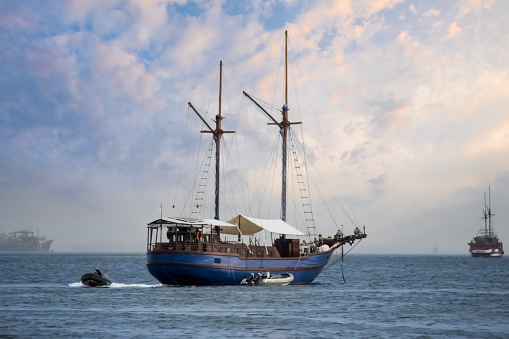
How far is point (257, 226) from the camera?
73562 mm

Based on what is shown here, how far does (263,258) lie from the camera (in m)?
65.9

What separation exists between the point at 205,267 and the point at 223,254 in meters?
2.27

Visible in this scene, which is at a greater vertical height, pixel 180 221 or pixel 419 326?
pixel 180 221

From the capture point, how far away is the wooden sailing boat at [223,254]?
61.7m

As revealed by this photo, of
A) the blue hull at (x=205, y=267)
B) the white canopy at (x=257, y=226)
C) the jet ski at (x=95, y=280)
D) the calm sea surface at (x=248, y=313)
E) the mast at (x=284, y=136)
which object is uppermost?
the mast at (x=284, y=136)

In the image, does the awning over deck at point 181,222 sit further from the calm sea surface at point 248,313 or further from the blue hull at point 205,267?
the calm sea surface at point 248,313

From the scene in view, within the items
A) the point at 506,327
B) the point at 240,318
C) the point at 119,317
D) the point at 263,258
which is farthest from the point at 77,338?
the point at 263,258

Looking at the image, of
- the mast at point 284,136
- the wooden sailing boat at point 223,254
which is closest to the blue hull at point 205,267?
the wooden sailing boat at point 223,254

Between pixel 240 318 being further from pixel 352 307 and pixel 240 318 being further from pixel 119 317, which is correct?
pixel 352 307

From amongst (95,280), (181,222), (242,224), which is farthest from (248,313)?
(95,280)

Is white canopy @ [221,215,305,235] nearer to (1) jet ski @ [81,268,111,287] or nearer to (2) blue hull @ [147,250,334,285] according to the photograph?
(2) blue hull @ [147,250,334,285]

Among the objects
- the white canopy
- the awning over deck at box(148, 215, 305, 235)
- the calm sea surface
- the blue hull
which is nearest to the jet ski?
the calm sea surface

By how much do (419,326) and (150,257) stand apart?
105 feet

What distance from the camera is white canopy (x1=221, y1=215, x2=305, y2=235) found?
6975 cm
